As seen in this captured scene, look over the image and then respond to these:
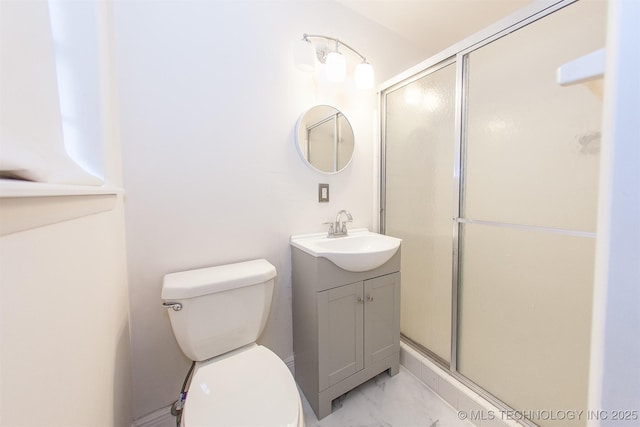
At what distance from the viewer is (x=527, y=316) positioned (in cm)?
113

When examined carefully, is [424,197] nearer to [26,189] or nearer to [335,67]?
[335,67]

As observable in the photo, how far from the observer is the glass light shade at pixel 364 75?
5.02 feet

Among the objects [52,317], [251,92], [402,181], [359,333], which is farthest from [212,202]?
[402,181]

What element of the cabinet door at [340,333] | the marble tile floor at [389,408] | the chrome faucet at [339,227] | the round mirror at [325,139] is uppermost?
the round mirror at [325,139]

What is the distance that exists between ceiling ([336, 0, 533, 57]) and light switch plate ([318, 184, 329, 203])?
3.80ft

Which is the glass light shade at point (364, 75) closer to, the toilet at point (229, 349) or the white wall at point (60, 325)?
the toilet at point (229, 349)

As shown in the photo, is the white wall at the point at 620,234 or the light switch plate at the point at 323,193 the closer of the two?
the white wall at the point at 620,234

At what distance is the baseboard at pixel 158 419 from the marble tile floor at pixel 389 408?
644 millimetres

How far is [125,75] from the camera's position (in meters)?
1.05

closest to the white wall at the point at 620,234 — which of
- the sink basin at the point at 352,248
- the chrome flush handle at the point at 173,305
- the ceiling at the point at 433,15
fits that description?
the sink basin at the point at 352,248

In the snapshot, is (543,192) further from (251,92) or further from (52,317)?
(52,317)

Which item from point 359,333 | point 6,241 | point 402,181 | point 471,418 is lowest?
point 471,418

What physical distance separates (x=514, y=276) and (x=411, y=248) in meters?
0.58

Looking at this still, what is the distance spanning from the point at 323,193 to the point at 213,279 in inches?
31.7
